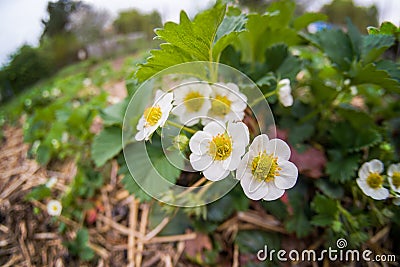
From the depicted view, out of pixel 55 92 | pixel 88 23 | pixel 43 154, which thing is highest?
pixel 88 23

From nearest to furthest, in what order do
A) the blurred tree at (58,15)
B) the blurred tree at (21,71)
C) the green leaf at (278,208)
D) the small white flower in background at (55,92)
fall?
the green leaf at (278,208) < the blurred tree at (58,15) < the blurred tree at (21,71) < the small white flower in background at (55,92)

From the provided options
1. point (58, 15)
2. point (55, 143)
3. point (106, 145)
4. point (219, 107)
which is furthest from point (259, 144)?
point (58, 15)

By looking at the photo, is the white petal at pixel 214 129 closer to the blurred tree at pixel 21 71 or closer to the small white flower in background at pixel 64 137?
the small white flower in background at pixel 64 137

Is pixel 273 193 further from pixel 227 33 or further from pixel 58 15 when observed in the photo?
pixel 58 15

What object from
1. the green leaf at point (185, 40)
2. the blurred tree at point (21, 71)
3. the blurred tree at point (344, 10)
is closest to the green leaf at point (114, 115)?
the green leaf at point (185, 40)

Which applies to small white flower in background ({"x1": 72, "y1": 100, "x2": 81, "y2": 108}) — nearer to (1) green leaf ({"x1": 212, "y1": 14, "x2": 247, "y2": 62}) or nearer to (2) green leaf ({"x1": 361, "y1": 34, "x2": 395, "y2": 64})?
(1) green leaf ({"x1": 212, "y1": 14, "x2": 247, "y2": 62})

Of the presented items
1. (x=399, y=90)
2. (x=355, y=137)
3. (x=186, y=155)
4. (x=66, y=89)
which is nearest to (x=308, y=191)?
(x=355, y=137)
